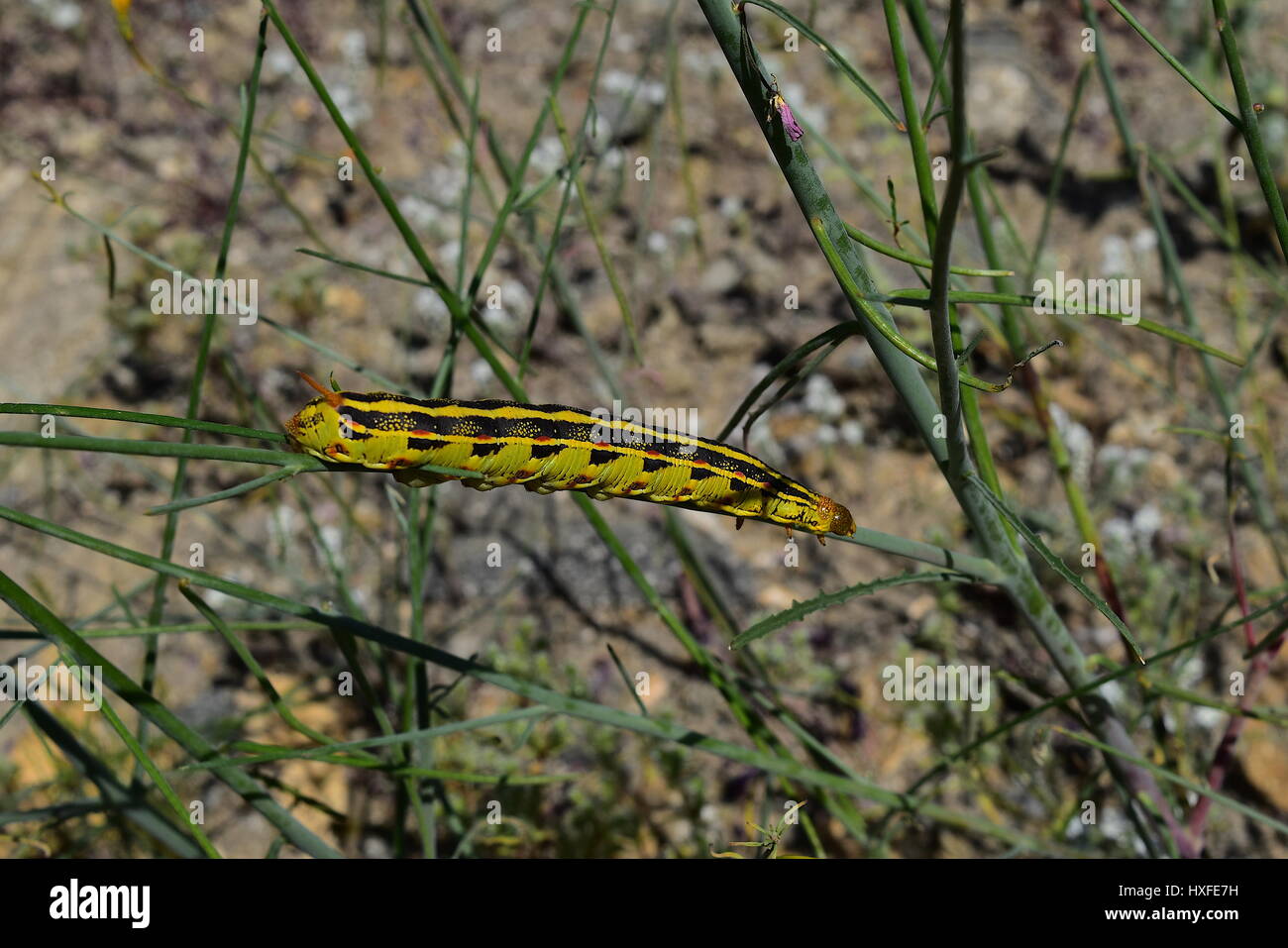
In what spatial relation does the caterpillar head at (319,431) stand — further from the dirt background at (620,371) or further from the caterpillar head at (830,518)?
the dirt background at (620,371)

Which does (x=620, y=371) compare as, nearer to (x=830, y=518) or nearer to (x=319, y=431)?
(x=830, y=518)

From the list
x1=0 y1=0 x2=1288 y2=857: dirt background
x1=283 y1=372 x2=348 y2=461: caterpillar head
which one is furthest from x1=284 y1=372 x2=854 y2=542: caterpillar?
x1=0 y1=0 x2=1288 y2=857: dirt background

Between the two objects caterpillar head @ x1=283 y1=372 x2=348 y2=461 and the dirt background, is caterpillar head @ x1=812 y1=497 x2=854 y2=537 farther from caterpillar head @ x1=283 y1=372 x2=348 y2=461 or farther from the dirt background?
the dirt background

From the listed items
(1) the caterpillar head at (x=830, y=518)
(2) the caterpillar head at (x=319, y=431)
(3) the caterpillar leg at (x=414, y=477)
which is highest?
(2) the caterpillar head at (x=319, y=431)

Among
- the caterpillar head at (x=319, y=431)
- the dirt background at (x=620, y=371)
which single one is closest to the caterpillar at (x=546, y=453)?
the caterpillar head at (x=319, y=431)
